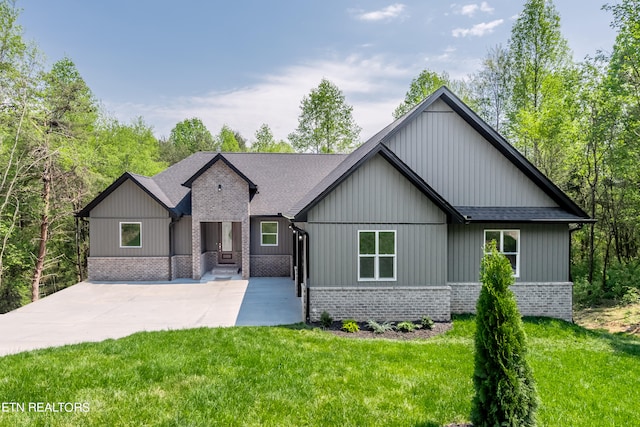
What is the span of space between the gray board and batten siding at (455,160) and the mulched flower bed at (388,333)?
156 inches

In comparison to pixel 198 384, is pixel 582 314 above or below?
below

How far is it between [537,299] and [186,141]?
49487mm

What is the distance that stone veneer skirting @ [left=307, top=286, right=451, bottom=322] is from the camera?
980cm

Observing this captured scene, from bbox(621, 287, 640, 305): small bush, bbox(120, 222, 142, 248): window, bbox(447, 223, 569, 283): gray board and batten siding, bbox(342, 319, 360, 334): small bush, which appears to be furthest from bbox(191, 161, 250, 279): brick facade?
bbox(621, 287, 640, 305): small bush

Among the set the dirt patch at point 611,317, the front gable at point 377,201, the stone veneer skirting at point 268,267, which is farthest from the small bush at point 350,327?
the dirt patch at point 611,317

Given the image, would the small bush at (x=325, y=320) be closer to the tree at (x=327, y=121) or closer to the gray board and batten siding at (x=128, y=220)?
the gray board and batten siding at (x=128, y=220)

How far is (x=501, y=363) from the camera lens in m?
4.03

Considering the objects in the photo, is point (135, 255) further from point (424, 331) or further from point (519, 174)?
point (519, 174)

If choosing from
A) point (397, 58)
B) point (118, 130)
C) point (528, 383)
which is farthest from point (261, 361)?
point (118, 130)

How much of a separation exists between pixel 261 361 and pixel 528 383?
14.4 ft

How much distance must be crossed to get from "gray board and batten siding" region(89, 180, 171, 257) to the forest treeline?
Result: 3.12 metres

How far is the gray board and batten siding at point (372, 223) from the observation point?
981cm

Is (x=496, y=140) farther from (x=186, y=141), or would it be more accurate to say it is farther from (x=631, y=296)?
(x=186, y=141)

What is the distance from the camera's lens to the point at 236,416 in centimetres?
472
